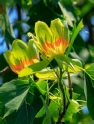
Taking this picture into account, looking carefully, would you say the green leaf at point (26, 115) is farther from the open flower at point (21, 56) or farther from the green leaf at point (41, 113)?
the open flower at point (21, 56)

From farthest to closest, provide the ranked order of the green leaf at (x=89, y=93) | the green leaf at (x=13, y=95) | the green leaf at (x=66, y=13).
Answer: the green leaf at (x=66, y=13), the green leaf at (x=89, y=93), the green leaf at (x=13, y=95)

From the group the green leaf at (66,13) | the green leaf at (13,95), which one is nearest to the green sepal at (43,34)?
the green leaf at (13,95)

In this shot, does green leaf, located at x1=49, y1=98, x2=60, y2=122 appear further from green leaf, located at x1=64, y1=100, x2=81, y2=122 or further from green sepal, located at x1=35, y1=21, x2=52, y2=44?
green sepal, located at x1=35, y1=21, x2=52, y2=44

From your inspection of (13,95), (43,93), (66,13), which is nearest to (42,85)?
(43,93)

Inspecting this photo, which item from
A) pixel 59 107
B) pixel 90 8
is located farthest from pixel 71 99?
pixel 90 8

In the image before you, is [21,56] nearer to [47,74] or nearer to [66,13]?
[47,74]
